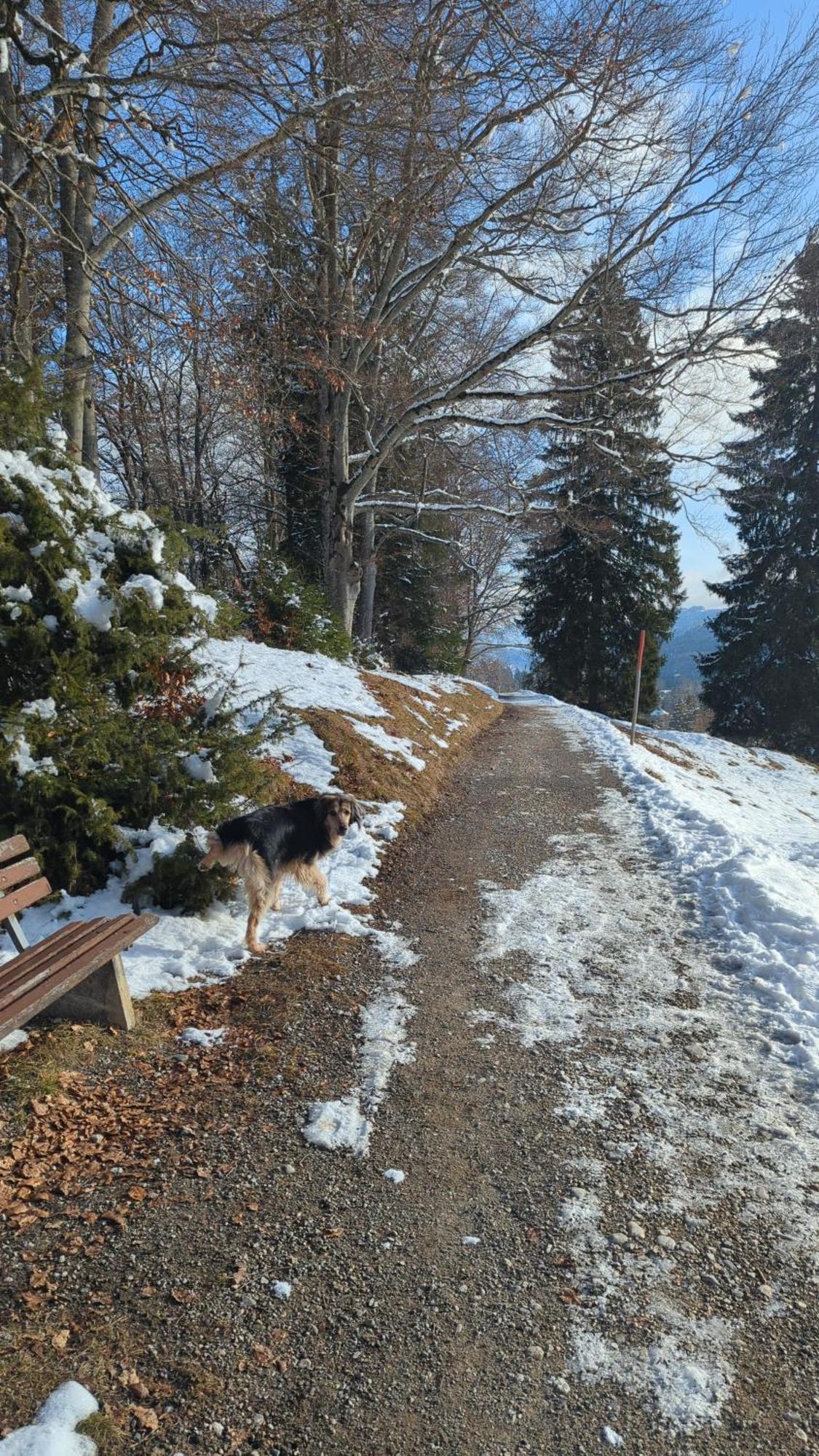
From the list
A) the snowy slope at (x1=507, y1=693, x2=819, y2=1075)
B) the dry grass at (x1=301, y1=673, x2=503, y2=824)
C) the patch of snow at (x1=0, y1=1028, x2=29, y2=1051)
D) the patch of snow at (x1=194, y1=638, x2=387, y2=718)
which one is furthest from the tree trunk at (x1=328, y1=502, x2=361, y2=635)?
the patch of snow at (x1=0, y1=1028, x2=29, y2=1051)

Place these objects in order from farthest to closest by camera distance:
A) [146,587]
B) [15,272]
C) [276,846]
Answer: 1. [15,272]
2. [146,587]
3. [276,846]

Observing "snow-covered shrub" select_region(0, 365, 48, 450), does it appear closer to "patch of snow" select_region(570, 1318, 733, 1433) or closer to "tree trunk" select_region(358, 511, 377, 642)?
"patch of snow" select_region(570, 1318, 733, 1433)

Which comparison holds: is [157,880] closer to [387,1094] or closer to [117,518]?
[387,1094]

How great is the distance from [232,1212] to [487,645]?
38.3 m

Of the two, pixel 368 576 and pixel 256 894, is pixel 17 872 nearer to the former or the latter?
pixel 256 894

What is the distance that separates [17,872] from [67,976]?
0.95 m

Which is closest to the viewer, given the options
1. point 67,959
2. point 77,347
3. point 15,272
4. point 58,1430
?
point 58,1430

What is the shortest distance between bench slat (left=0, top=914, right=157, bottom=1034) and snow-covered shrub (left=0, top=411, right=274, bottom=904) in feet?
3.36

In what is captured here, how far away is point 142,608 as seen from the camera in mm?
5312

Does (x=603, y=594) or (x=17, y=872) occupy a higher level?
(x=603, y=594)

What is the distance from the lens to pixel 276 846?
5047 millimetres

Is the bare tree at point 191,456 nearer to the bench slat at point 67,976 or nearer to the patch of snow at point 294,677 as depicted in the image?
the patch of snow at point 294,677

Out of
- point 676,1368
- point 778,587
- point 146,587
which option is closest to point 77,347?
point 146,587

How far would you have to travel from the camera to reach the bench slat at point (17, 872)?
3.91 m
